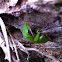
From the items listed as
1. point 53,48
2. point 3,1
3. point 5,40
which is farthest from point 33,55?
point 3,1

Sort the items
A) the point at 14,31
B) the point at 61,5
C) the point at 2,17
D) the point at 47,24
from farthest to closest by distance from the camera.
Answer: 1. the point at 14,31
2. the point at 2,17
3. the point at 47,24
4. the point at 61,5

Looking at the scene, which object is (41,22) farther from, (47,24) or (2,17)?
(2,17)

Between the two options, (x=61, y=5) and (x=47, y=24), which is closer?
(x=61, y=5)

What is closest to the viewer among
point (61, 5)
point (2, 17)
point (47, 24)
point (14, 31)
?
point (61, 5)

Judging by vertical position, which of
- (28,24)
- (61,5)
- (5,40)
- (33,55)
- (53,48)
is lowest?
(33,55)

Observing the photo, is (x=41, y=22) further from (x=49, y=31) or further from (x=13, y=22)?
(x=13, y=22)

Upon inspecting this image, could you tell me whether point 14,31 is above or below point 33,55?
above

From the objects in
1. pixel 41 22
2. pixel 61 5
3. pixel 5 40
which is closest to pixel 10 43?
pixel 5 40

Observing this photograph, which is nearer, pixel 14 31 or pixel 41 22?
pixel 41 22

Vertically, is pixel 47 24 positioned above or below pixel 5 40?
above
